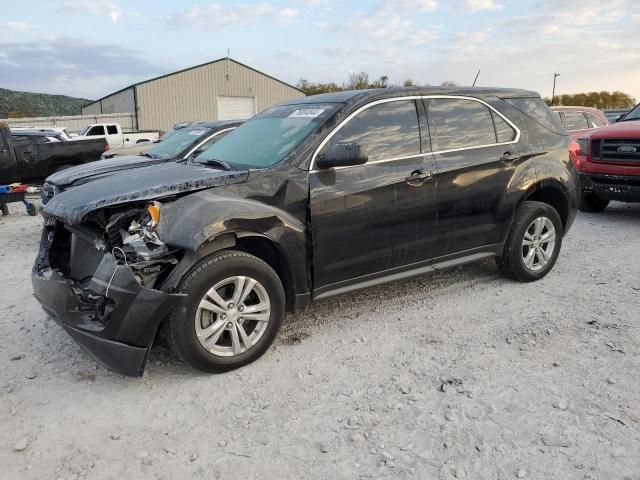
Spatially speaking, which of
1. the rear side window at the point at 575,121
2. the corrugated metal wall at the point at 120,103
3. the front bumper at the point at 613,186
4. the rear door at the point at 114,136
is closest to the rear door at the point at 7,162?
the front bumper at the point at 613,186

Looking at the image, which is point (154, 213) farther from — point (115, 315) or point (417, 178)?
point (417, 178)

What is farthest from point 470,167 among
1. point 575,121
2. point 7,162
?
point 7,162

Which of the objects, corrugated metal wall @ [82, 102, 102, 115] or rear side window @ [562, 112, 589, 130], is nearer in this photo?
rear side window @ [562, 112, 589, 130]

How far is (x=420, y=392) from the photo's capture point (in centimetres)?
331

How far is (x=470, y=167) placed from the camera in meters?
4.68

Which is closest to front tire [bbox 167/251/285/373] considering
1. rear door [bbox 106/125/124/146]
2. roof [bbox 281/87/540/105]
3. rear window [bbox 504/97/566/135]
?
roof [bbox 281/87/540/105]

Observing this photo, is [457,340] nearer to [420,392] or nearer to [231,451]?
[420,392]

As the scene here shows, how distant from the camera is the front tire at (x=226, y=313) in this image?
336 cm

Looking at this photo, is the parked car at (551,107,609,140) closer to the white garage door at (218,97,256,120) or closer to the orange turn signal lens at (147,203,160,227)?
the orange turn signal lens at (147,203,160,227)

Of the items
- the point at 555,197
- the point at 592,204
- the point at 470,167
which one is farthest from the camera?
the point at 592,204

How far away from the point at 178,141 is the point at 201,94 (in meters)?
30.5

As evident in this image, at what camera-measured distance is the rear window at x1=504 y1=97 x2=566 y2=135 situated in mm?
5199

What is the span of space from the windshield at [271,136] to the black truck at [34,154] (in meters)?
9.56

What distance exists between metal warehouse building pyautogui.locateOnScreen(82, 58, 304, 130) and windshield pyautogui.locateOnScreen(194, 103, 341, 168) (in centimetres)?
3233
